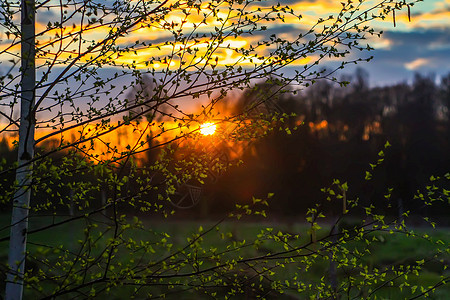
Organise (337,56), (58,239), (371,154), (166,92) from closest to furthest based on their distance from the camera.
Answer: (166,92) < (337,56) < (58,239) < (371,154)

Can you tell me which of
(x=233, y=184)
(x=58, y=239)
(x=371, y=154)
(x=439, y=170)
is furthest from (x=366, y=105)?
(x=58, y=239)

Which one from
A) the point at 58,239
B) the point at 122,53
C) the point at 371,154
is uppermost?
the point at 122,53

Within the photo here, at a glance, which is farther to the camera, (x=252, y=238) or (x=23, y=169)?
(x=252, y=238)

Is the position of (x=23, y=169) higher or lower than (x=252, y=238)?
higher

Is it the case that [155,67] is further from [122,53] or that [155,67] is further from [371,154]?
[371,154]

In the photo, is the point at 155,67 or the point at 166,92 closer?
the point at 166,92

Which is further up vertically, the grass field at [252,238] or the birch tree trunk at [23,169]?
the birch tree trunk at [23,169]

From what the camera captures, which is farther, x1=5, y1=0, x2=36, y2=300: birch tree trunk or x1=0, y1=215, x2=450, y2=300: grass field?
x1=0, y1=215, x2=450, y2=300: grass field

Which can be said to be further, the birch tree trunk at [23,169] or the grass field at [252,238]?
the grass field at [252,238]

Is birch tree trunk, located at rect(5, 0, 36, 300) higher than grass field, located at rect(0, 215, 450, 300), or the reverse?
birch tree trunk, located at rect(5, 0, 36, 300)

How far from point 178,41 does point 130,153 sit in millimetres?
1355

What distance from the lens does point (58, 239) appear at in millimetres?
24875

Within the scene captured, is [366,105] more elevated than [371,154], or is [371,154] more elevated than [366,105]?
[366,105]

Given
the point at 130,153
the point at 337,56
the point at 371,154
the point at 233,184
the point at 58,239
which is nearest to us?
the point at 130,153
